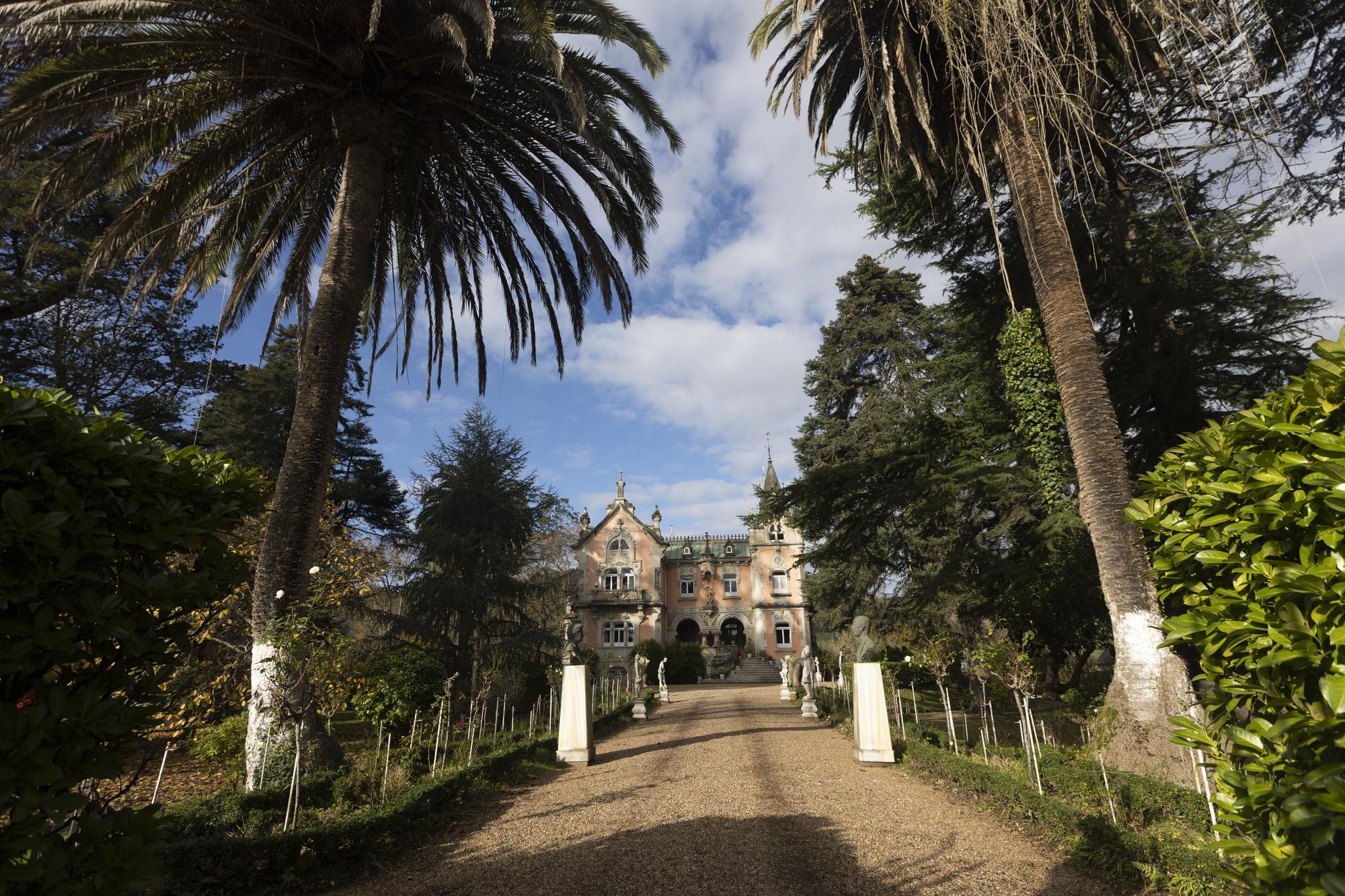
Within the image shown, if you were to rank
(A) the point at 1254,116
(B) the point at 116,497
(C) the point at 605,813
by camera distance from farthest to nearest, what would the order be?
(C) the point at 605,813 → (A) the point at 1254,116 → (B) the point at 116,497

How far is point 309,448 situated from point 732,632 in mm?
38541

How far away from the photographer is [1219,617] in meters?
2.39

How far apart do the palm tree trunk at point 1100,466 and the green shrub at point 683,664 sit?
27.2m

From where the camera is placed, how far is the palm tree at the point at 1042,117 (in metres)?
6.62

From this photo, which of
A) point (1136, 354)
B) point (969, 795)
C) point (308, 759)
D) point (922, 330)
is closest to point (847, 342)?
point (922, 330)

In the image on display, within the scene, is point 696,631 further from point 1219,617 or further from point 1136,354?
point 1219,617

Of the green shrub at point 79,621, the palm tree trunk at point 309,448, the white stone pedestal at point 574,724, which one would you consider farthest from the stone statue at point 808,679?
the green shrub at point 79,621

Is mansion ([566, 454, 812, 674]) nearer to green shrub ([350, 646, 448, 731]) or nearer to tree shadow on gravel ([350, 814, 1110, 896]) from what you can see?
green shrub ([350, 646, 448, 731])

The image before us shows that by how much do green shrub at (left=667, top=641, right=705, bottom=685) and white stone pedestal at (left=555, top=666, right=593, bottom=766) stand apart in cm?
2301

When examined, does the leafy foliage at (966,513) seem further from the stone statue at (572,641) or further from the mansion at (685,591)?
the mansion at (685,591)

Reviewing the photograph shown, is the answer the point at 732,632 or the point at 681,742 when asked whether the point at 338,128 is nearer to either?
the point at 681,742

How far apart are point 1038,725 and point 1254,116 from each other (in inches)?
404

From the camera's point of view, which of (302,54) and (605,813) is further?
(302,54)

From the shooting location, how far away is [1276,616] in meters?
2.11
